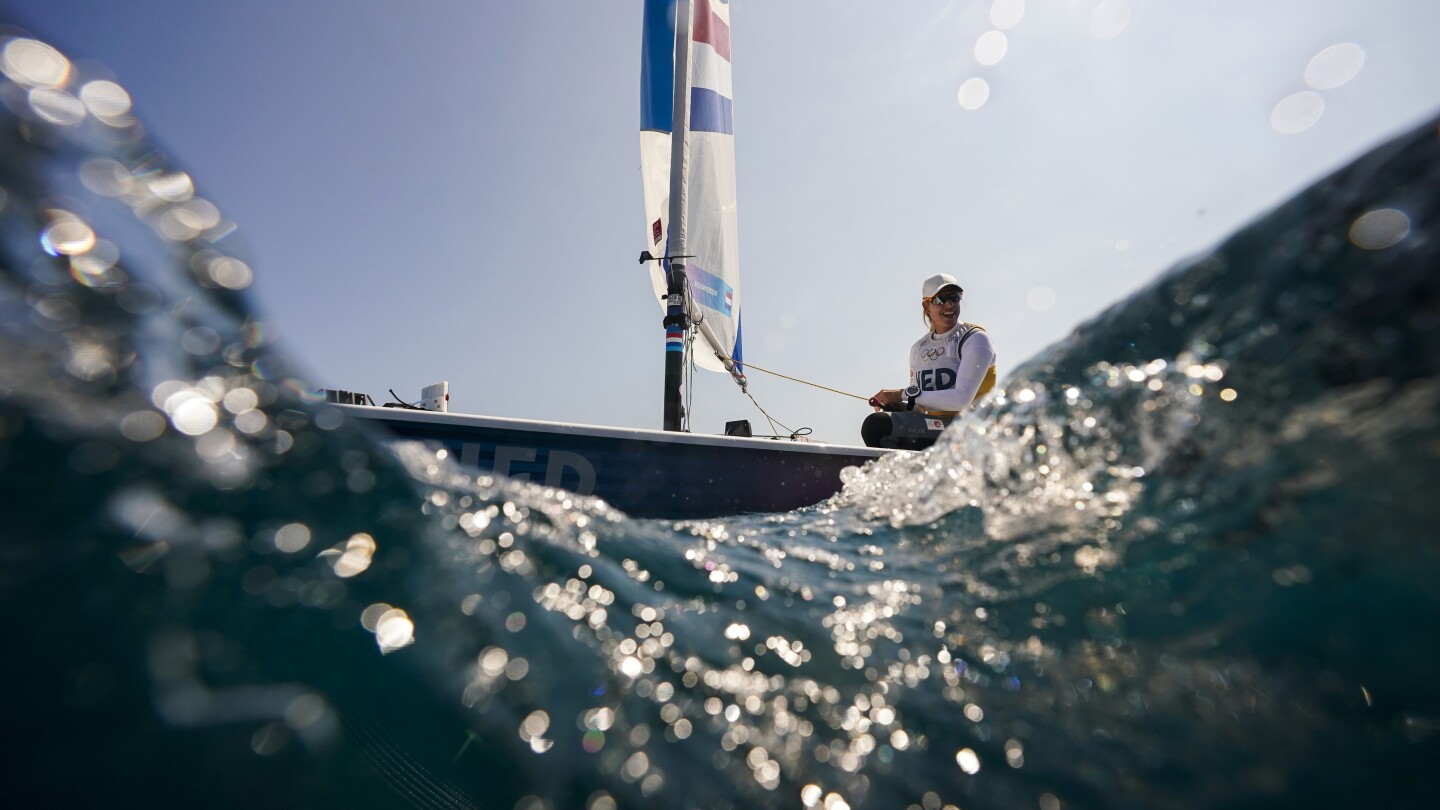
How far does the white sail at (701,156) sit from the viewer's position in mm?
6387

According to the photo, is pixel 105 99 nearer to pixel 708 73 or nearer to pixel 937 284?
pixel 937 284

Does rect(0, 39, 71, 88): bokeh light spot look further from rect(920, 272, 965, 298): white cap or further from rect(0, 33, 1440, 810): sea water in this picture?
rect(920, 272, 965, 298): white cap

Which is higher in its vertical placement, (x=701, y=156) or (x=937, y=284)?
(x=701, y=156)

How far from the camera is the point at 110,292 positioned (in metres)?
0.61

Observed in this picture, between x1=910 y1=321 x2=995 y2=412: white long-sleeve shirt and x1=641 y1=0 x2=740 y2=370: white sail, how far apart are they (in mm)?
2289

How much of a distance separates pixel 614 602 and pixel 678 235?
4368 mm

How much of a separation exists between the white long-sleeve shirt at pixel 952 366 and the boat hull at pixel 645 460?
0.63m

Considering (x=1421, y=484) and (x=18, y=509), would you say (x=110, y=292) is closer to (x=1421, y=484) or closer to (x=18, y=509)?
(x=18, y=509)

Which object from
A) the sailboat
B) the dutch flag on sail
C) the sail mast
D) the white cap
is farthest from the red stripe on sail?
the white cap

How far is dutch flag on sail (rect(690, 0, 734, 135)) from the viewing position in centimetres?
686

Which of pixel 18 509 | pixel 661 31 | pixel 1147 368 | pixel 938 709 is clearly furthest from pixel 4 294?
pixel 661 31

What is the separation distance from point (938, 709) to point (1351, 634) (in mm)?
463

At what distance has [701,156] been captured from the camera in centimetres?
692

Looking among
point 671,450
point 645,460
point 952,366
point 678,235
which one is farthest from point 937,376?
point 678,235
